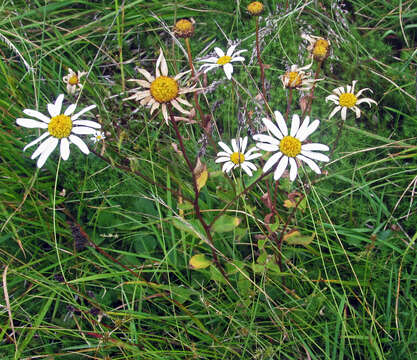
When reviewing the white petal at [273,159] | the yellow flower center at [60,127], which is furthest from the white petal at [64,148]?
the white petal at [273,159]

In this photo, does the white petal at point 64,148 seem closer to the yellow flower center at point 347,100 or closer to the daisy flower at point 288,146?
the daisy flower at point 288,146

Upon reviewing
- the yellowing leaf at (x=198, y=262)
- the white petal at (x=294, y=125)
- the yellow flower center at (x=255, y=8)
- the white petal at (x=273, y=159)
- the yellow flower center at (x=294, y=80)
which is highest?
the yellow flower center at (x=255, y=8)

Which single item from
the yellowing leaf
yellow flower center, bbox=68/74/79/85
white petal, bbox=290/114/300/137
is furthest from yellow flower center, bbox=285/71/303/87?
yellow flower center, bbox=68/74/79/85

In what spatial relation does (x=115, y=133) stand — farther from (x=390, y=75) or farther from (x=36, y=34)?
(x=390, y=75)

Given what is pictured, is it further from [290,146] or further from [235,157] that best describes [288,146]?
[235,157]

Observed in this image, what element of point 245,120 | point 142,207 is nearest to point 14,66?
point 142,207

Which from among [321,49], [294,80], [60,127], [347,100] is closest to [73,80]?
[60,127]
